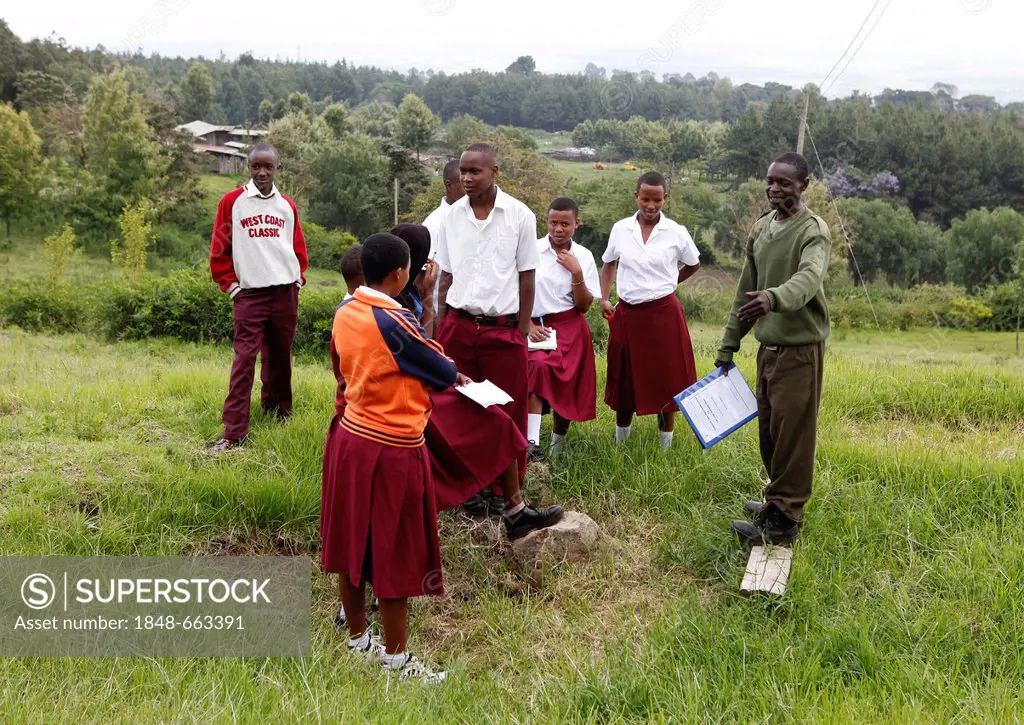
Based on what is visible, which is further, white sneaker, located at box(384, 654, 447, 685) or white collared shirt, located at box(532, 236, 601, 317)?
white collared shirt, located at box(532, 236, 601, 317)

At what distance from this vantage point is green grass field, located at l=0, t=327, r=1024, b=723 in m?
3.37

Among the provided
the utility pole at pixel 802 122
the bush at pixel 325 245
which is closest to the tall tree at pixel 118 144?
the bush at pixel 325 245

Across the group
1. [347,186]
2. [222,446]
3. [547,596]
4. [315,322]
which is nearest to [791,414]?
[547,596]

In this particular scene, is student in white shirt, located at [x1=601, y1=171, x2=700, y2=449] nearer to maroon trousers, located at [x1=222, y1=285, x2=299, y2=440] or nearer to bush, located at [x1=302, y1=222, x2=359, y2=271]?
maroon trousers, located at [x1=222, y1=285, x2=299, y2=440]

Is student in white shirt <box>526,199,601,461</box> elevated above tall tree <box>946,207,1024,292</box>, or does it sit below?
above

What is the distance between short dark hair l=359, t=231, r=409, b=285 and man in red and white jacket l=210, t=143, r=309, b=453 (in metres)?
2.68

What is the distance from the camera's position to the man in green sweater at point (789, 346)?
4.36m

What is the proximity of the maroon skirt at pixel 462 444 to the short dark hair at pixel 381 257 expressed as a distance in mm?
917

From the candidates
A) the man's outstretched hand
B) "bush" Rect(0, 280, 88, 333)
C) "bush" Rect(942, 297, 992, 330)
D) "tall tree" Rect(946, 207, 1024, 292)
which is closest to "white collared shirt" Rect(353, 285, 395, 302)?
the man's outstretched hand

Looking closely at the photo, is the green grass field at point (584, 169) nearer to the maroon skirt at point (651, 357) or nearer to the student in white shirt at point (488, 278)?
the maroon skirt at point (651, 357)

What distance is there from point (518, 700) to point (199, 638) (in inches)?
56.7

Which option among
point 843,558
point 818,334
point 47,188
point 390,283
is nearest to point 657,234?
point 818,334

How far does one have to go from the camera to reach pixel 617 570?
4.73 m

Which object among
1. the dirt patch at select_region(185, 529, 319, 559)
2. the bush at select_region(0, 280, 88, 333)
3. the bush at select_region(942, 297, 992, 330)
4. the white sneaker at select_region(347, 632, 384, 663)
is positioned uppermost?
the white sneaker at select_region(347, 632, 384, 663)
